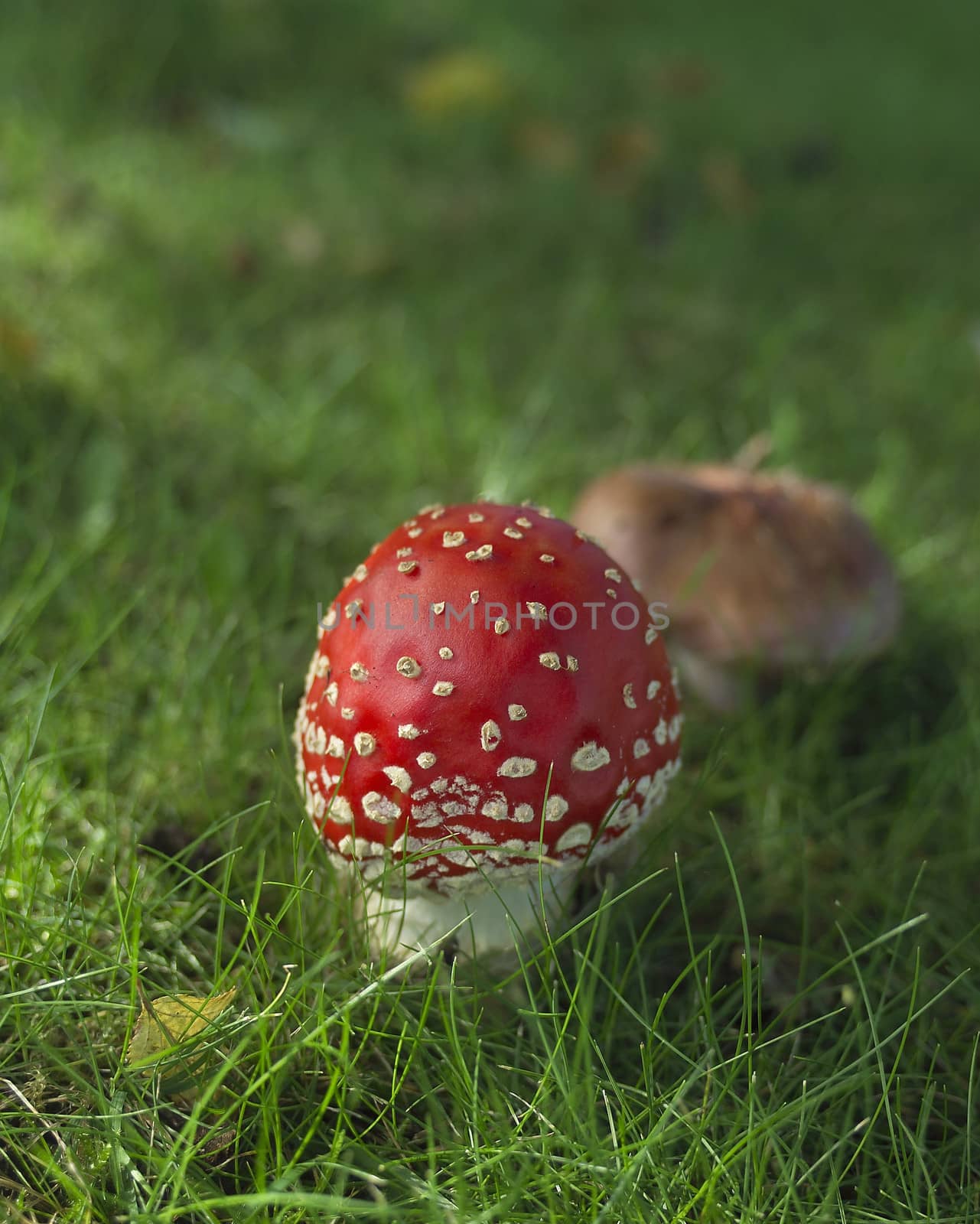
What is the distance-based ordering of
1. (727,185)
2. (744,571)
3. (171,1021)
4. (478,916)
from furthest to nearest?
(727,185), (744,571), (478,916), (171,1021)

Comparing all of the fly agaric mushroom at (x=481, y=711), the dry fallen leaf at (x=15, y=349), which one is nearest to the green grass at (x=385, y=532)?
the dry fallen leaf at (x=15, y=349)

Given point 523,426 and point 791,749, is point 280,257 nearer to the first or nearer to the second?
point 523,426

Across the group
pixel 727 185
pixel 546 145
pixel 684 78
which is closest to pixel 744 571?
pixel 727 185

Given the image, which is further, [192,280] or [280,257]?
[280,257]

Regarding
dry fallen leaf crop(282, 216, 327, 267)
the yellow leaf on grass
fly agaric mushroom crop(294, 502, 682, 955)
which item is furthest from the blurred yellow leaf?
the yellow leaf on grass

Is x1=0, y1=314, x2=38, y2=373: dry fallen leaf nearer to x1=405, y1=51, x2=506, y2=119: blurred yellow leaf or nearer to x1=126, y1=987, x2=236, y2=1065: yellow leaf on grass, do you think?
x1=126, y1=987, x2=236, y2=1065: yellow leaf on grass

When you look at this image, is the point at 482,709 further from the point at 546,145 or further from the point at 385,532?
the point at 546,145

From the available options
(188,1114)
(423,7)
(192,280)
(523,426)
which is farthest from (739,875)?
(423,7)
